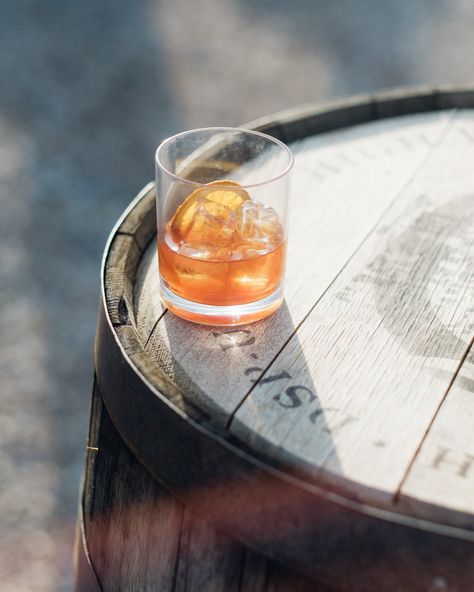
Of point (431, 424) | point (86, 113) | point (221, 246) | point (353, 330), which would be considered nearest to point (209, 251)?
point (221, 246)

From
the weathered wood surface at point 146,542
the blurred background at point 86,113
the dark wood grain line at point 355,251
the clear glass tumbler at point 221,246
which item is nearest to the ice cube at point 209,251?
the clear glass tumbler at point 221,246

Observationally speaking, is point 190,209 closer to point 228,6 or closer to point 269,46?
point 269,46

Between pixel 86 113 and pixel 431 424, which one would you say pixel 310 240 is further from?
pixel 86 113

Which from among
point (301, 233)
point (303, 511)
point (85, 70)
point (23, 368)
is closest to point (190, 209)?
point (301, 233)

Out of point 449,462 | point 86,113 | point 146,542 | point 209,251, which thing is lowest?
point 86,113

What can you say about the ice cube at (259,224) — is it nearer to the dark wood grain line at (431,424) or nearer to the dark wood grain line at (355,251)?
the dark wood grain line at (355,251)
